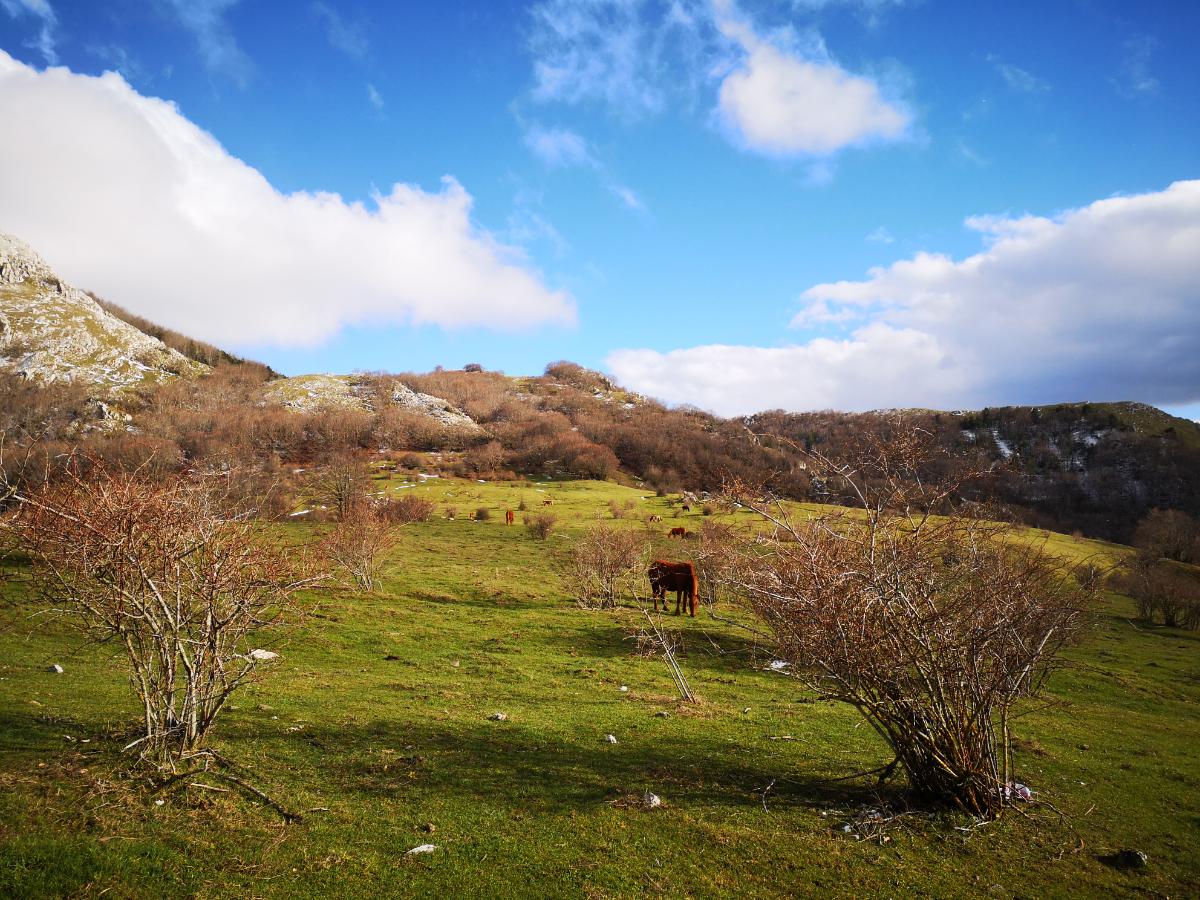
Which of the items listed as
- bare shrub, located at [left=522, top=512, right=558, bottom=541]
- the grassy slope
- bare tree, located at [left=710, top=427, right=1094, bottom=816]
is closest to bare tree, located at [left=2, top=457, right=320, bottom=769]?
the grassy slope

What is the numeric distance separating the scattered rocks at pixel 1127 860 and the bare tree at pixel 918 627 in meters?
1.12

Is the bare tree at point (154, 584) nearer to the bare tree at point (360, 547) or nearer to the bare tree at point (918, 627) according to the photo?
the bare tree at point (918, 627)

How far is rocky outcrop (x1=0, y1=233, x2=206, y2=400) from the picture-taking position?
120 meters

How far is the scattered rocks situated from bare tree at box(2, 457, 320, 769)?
35.1ft

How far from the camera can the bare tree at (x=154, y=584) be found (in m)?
6.95

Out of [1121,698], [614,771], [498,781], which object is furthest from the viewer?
[1121,698]

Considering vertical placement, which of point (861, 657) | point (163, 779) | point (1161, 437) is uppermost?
point (1161, 437)

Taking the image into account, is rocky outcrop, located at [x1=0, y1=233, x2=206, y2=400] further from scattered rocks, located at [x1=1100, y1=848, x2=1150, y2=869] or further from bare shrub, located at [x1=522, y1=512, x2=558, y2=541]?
scattered rocks, located at [x1=1100, y1=848, x2=1150, y2=869]

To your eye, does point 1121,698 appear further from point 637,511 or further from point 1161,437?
point 1161,437

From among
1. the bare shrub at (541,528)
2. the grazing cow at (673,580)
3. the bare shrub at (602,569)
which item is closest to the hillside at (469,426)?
the bare shrub at (541,528)

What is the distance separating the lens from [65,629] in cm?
1653

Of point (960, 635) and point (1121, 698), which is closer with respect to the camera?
point (960, 635)

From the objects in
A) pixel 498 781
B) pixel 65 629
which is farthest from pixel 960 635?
pixel 65 629

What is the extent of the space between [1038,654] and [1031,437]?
216 metres
